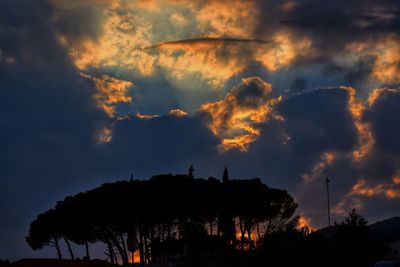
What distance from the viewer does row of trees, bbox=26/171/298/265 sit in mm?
66250

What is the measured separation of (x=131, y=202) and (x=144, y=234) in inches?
202

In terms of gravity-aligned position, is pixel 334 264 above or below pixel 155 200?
below

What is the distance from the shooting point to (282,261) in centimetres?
4138

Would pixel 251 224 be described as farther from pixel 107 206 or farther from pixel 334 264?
pixel 334 264

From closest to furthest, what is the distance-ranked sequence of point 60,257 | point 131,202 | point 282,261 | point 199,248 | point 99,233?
point 282,261 → point 199,248 → point 131,202 → point 99,233 → point 60,257

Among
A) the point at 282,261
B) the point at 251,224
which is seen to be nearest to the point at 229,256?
the point at 282,261

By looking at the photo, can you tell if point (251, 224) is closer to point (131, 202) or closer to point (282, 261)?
point (131, 202)

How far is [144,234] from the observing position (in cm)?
A: 6925

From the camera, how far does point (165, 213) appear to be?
6719 centimetres

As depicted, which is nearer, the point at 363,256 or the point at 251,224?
the point at 363,256

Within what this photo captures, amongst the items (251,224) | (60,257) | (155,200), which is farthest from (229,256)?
(60,257)

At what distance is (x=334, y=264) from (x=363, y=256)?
660 cm

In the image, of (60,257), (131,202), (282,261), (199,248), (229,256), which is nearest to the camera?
(282,261)

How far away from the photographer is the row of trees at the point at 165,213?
217ft
